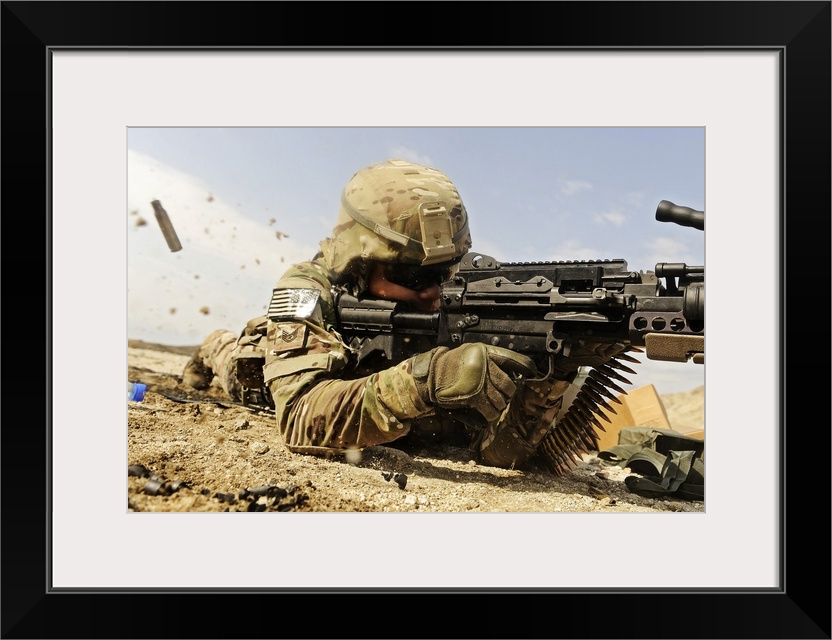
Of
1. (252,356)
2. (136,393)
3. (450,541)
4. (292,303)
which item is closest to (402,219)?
(292,303)

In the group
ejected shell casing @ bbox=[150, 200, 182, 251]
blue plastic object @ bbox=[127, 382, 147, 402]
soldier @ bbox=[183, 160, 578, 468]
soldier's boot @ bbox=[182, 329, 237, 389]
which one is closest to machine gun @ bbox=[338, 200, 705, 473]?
soldier @ bbox=[183, 160, 578, 468]

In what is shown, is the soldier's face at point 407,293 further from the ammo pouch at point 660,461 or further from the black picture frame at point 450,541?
the black picture frame at point 450,541

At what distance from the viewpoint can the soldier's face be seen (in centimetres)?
385

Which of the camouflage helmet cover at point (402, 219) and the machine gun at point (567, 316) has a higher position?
the camouflage helmet cover at point (402, 219)

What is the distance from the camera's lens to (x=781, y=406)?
2262mm

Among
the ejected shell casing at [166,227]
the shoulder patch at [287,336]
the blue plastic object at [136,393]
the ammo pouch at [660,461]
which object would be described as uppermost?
the ejected shell casing at [166,227]

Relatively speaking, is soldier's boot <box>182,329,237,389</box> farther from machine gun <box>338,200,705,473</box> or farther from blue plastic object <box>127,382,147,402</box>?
machine gun <box>338,200,705,473</box>

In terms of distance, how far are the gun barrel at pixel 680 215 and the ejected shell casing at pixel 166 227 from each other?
7.87 feet

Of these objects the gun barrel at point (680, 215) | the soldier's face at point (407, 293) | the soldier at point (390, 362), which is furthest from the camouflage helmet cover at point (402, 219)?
the gun barrel at point (680, 215)

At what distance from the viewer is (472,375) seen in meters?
2.97

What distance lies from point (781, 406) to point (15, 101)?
321 centimetres

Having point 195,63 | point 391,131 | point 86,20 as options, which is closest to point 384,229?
point 391,131

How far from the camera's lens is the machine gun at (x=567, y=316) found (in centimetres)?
259

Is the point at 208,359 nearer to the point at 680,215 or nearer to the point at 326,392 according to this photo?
the point at 326,392
